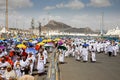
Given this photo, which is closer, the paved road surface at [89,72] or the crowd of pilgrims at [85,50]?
the paved road surface at [89,72]

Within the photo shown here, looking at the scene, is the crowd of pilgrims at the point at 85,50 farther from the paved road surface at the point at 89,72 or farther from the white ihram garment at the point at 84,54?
the paved road surface at the point at 89,72

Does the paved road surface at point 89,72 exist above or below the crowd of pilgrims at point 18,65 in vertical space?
below

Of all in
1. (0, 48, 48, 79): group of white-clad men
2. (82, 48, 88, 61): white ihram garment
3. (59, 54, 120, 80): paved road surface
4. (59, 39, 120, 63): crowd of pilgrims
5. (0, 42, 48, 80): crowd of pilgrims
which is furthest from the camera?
(59, 39, 120, 63): crowd of pilgrims

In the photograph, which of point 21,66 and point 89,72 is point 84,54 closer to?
point 89,72

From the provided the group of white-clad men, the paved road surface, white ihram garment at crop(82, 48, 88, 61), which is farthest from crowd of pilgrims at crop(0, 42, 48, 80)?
white ihram garment at crop(82, 48, 88, 61)

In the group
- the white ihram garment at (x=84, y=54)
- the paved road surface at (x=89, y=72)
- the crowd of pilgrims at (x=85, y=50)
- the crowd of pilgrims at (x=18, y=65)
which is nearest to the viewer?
the crowd of pilgrims at (x=18, y=65)

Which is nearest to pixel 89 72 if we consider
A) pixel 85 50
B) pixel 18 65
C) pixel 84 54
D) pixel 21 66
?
pixel 21 66

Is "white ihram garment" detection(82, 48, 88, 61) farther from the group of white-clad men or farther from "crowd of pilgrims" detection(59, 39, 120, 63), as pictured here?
the group of white-clad men

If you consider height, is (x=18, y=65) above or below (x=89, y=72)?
above

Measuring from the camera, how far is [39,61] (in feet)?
56.7

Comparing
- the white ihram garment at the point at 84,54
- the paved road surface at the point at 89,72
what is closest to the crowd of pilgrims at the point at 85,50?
the white ihram garment at the point at 84,54

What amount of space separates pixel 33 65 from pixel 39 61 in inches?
15.9

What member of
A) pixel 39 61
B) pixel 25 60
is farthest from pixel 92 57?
pixel 25 60

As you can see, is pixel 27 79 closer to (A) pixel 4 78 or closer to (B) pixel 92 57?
(A) pixel 4 78
